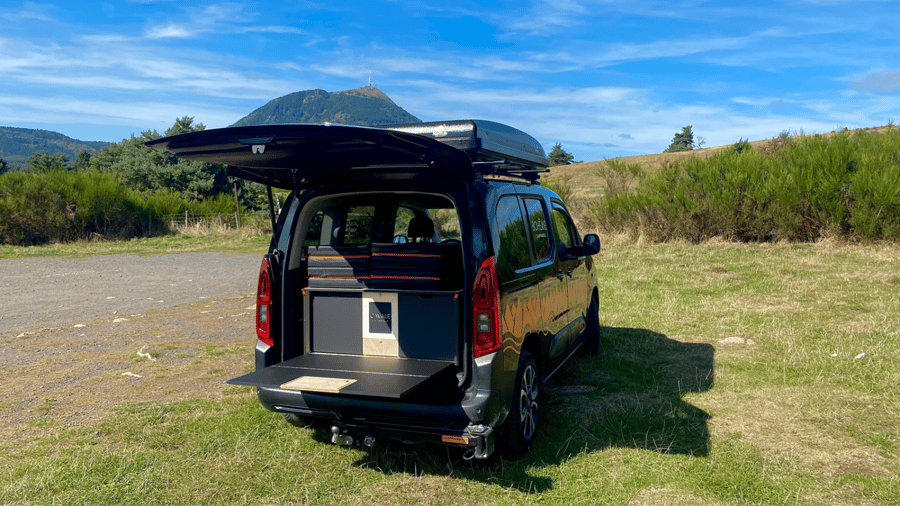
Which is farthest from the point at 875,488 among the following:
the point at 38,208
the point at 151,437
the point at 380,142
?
the point at 38,208

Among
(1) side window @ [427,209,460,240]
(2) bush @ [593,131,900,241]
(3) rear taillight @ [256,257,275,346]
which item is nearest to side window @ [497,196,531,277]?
(1) side window @ [427,209,460,240]

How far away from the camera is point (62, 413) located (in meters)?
5.28

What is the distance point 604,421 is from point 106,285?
39.3 ft

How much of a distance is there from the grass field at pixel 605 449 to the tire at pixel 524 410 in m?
0.12

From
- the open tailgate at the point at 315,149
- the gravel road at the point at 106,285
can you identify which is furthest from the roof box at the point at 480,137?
the gravel road at the point at 106,285

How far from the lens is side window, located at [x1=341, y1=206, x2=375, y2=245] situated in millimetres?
5113

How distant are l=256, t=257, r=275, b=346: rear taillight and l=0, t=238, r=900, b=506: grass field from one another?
2.61 ft

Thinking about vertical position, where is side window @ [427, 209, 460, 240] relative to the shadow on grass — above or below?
above

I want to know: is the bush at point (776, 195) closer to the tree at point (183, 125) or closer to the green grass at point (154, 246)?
the green grass at point (154, 246)

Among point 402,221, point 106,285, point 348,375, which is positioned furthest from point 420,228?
point 106,285

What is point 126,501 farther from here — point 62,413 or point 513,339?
point 513,339

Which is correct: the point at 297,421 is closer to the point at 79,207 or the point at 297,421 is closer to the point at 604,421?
the point at 604,421

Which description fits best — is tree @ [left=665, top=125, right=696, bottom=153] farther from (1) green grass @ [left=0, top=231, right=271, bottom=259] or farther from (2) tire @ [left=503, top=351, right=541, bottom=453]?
(2) tire @ [left=503, top=351, right=541, bottom=453]

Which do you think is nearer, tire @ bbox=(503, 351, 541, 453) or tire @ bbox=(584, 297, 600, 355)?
tire @ bbox=(503, 351, 541, 453)
